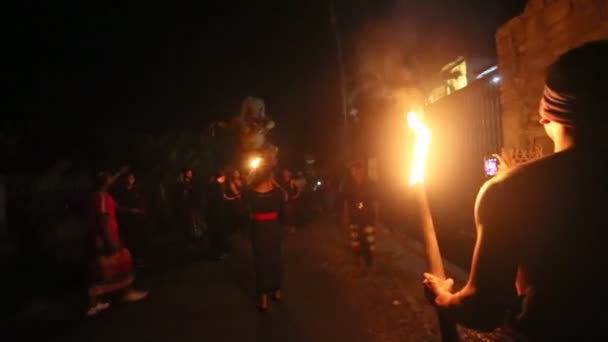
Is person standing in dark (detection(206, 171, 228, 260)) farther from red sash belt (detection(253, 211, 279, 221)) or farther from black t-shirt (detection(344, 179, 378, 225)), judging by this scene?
red sash belt (detection(253, 211, 279, 221))

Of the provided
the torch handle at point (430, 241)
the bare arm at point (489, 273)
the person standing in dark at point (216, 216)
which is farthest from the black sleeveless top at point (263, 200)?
the bare arm at point (489, 273)

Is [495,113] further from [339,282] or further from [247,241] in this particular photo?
[247,241]

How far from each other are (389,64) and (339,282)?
8.11 metres

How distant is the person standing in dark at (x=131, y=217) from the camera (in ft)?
26.2

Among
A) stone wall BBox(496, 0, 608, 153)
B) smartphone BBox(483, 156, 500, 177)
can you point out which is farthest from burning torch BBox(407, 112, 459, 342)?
smartphone BBox(483, 156, 500, 177)

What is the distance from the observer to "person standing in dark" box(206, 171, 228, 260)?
8984 millimetres

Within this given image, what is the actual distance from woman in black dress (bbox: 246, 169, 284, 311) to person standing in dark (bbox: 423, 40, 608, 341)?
14.8 ft

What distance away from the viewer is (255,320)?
5328 mm

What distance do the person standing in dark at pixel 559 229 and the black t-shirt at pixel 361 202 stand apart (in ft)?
20.6

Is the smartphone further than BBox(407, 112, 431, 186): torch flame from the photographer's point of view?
Yes

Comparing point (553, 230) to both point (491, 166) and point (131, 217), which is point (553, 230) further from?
point (131, 217)

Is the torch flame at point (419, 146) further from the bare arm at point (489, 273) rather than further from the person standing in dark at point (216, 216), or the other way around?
the person standing in dark at point (216, 216)

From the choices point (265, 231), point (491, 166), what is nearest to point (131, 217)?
point (265, 231)

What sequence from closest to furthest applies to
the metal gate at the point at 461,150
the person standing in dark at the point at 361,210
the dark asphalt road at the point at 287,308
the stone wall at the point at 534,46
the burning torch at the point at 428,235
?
the burning torch at the point at 428,235
the stone wall at the point at 534,46
the dark asphalt road at the point at 287,308
the metal gate at the point at 461,150
the person standing in dark at the point at 361,210
